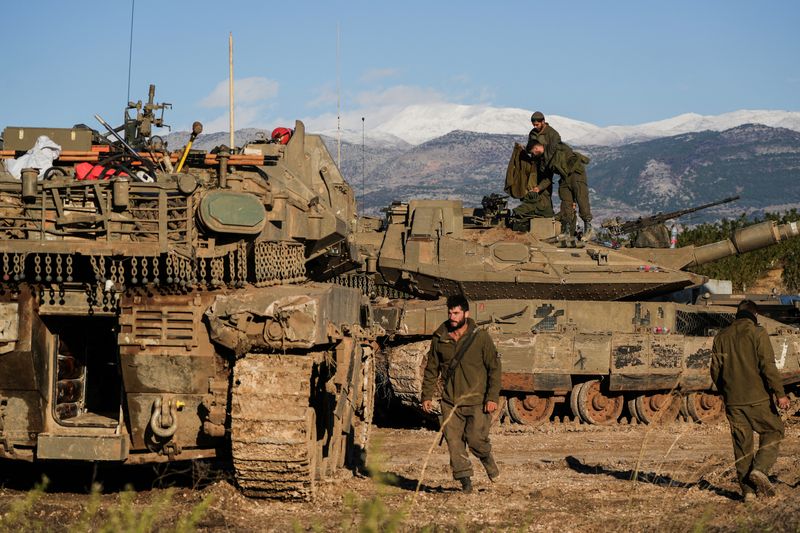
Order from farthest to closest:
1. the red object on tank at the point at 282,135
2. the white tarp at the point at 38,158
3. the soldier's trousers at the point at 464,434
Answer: the red object on tank at the point at 282,135 → the white tarp at the point at 38,158 → the soldier's trousers at the point at 464,434

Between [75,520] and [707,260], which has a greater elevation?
[707,260]

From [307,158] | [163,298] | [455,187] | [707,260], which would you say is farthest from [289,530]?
[455,187]

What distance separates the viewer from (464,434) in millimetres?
10828

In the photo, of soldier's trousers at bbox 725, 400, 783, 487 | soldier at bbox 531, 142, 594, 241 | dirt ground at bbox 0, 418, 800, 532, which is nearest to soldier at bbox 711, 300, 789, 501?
soldier's trousers at bbox 725, 400, 783, 487

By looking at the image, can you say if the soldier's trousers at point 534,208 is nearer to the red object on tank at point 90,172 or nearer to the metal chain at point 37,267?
the red object on tank at point 90,172

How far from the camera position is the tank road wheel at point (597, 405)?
18.3 metres

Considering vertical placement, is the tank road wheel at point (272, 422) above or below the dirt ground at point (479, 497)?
above

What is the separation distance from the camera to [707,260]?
20172 millimetres

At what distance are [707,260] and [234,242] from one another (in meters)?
11.9

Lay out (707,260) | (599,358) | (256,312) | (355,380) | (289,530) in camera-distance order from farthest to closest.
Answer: (707,260)
(599,358)
(355,380)
(256,312)
(289,530)

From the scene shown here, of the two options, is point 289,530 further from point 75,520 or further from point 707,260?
point 707,260

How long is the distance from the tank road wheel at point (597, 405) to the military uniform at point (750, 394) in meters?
7.67

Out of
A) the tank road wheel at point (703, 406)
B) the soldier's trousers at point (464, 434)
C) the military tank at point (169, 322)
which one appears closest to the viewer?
the military tank at point (169, 322)

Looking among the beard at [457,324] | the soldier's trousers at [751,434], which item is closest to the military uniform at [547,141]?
the beard at [457,324]
